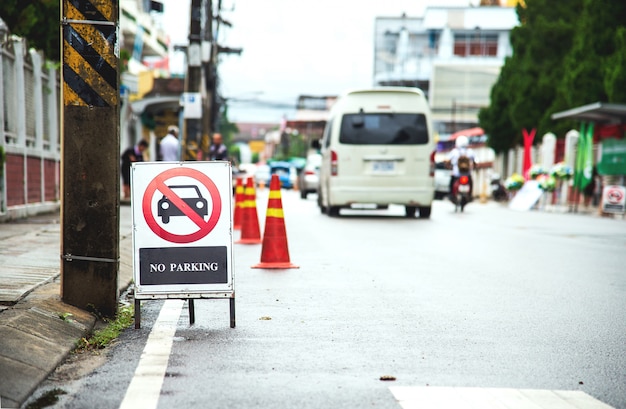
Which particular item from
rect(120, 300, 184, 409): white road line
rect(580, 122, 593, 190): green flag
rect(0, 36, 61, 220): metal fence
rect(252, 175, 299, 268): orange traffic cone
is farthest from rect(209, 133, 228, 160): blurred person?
rect(120, 300, 184, 409): white road line

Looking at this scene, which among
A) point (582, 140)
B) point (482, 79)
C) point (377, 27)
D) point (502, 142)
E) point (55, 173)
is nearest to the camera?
point (55, 173)

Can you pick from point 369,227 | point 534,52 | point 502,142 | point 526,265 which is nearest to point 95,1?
point 526,265

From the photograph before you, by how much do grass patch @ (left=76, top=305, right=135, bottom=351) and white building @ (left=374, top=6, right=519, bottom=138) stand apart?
3275 inches

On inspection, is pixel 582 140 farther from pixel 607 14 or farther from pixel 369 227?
pixel 369 227

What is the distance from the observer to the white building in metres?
93.3

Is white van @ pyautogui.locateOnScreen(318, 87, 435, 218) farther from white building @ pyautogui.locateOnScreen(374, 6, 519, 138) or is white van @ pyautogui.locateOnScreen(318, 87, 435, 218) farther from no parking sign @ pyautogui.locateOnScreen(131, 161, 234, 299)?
white building @ pyautogui.locateOnScreen(374, 6, 519, 138)

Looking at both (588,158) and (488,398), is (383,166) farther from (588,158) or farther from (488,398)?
(488,398)

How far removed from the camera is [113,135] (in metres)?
6.49

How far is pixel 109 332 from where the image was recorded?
6102mm

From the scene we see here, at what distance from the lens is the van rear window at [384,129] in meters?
20.5

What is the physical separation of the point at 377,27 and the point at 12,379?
342 ft

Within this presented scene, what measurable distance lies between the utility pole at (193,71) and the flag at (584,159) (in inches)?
552

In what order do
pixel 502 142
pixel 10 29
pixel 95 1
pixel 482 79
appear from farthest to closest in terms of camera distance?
pixel 482 79 → pixel 502 142 → pixel 10 29 → pixel 95 1

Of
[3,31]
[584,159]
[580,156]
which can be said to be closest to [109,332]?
[3,31]
